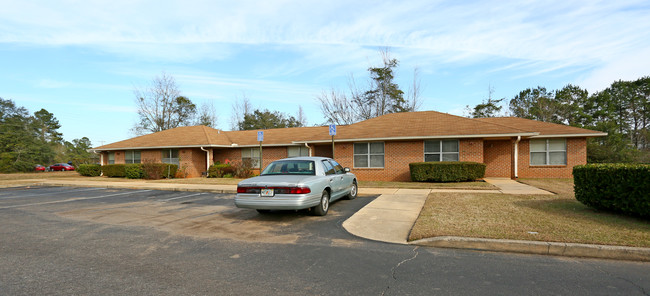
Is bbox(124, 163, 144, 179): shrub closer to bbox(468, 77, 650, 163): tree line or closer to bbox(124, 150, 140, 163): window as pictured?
bbox(124, 150, 140, 163): window

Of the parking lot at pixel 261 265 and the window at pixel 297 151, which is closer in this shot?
the parking lot at pixel 261 265

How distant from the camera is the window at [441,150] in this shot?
1631cm

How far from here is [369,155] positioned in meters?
17.8

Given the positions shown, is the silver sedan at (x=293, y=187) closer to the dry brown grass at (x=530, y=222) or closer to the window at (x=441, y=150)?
the dry brown grass at (x=530, y=222)

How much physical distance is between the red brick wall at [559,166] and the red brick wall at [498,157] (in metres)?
0.58

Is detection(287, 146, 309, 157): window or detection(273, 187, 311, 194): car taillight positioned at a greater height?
detection(287, 146, 309, 157): window

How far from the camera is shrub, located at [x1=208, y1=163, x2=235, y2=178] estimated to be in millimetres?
20047

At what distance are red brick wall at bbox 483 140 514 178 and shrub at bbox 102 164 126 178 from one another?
22.9m

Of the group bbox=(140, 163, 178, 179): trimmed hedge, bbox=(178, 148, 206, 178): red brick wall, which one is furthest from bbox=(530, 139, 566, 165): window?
bbox=(140, 163, 178, 179): trimmed hedge

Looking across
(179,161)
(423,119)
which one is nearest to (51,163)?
(179,161)

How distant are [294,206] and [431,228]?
2.71 metres

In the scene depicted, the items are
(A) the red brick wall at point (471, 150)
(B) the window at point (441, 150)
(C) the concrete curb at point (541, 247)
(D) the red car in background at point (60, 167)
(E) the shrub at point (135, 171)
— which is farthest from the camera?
(D) the red car in background at point (60, 167)

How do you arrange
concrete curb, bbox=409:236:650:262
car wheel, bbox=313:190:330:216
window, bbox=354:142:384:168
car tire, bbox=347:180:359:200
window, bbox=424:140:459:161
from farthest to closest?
window, bbox=354:142:384:168 → window, bbox=424:140:459:161 → car tire, bbox=347:180:359:200 → car wheel, bbox=313:190:330:216 → concrete curb, bbox=409:236:650:262

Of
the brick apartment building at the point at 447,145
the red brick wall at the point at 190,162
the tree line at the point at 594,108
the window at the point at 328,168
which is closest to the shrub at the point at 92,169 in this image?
the red brick wall at the point at 190,162
